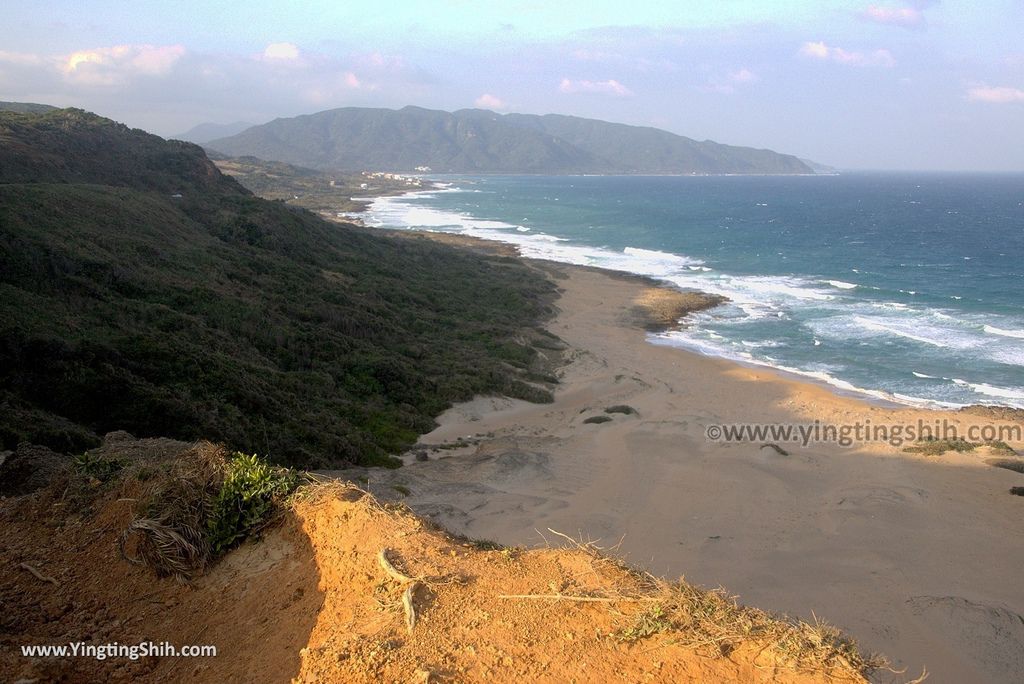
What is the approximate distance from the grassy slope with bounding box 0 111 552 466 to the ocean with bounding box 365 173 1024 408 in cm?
1397

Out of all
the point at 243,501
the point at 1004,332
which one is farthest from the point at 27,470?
the point at 1004,332

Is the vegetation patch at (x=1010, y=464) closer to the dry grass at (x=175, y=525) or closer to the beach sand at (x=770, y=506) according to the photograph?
the beach sand at (x=770, y=506)

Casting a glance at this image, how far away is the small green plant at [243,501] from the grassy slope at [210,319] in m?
6.37

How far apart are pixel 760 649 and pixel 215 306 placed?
21.5 metres

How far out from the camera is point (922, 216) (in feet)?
322

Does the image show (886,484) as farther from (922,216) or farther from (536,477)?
(922,216)

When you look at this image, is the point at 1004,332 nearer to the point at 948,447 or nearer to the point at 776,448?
the point at 948,447

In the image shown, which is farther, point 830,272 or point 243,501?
point 830,272

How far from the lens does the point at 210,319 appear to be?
2156 cm

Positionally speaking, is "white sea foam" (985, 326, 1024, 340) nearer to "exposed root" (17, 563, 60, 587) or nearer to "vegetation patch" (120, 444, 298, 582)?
"vegetation patch" (120, 444, 298, 582)

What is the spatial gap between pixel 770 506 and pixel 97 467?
1402 cm

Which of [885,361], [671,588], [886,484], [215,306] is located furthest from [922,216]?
[671,588]

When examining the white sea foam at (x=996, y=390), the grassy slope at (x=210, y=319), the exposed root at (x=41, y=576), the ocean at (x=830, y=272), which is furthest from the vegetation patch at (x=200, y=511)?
the white sea foam at (x=996, y=390)

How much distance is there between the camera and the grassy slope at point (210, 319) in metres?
14.3
